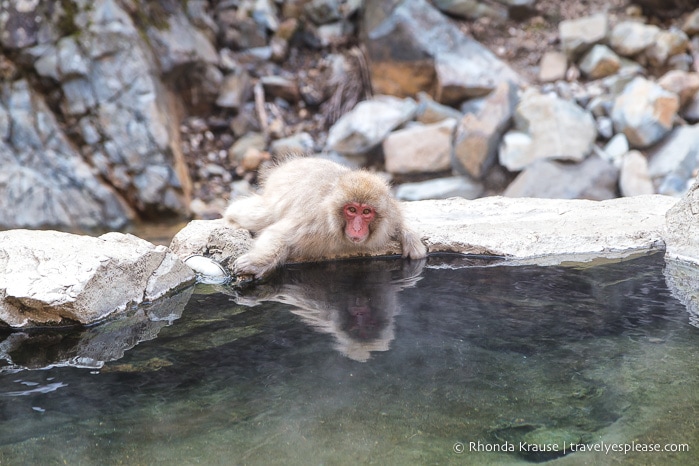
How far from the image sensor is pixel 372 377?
90.9 inches

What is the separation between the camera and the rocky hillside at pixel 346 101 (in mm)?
8328

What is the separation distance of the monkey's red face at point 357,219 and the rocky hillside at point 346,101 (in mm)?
4600

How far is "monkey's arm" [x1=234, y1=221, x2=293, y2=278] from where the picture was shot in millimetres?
3559

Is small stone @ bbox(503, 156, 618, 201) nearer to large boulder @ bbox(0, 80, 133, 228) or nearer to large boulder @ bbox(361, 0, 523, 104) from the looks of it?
large boulder @ bbox(361, 0, 523, 104)

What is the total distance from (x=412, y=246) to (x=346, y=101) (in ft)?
23.1

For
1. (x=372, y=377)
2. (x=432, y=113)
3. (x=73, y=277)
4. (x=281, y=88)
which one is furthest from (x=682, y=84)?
(x=73, y=277)

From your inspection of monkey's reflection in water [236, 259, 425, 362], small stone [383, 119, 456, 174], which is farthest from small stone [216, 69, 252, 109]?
monkey's reflection in water [236, 259, 425, 362]

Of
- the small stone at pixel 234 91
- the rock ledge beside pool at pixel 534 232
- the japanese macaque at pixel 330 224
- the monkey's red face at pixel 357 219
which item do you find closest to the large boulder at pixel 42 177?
the small stone at pixel 234 91

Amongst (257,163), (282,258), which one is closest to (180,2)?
(257,163)

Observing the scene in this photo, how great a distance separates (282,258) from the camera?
374 cm

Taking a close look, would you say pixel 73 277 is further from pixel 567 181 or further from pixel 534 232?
pixel 567 181

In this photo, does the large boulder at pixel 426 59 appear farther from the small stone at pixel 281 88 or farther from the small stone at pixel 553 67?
the small stone at pixel 281 88

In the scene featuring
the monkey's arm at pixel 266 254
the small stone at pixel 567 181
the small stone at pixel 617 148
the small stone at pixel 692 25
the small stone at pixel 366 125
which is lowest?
the small stone at pixel 567 181

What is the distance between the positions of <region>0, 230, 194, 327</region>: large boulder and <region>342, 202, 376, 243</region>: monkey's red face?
3.08 feet
